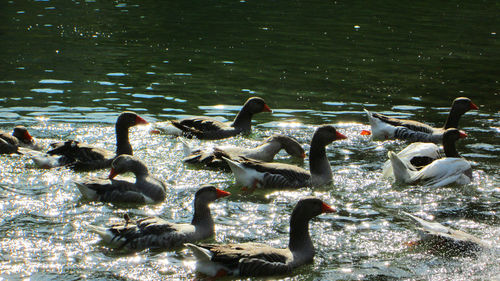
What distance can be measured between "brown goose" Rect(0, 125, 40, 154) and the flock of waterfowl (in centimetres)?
2

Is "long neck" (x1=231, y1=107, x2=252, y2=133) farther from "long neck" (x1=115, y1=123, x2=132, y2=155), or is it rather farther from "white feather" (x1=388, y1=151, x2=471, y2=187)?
"white feather" (x1=388, y1=151, x2=471, y2=187)

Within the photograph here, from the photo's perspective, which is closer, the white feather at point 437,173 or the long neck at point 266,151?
the white feather at point 437,173

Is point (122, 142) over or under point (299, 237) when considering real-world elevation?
over

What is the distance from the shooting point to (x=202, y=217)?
9828mm

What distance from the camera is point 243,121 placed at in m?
15.7

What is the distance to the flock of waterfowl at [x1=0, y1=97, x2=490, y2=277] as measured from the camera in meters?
8.86

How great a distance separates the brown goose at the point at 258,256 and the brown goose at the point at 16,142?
5996 millimetres

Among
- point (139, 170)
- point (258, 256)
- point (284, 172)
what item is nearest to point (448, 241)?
point (258, 256)

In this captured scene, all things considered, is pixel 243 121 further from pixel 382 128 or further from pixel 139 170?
pixel 139 170

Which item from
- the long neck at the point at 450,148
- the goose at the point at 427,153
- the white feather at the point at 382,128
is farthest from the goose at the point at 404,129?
the long neck at the point at 450,148

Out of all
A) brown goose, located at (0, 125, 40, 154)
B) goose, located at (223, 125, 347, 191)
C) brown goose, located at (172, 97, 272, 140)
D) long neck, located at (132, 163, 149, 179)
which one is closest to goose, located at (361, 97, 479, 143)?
brown goose, located at (172, 97, 272, 140)

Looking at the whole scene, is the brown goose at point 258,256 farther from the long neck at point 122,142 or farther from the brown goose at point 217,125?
the brown goose at point 217,125

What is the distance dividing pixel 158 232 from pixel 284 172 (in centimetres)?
327

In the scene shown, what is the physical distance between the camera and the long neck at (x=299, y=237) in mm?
9102
